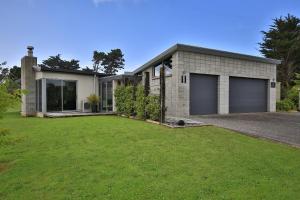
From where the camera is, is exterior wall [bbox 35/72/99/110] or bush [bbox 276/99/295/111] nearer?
exterior wall [bbox 35/72/99/110]

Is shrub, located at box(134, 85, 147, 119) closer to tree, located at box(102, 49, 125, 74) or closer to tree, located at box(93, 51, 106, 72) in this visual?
tree, located at box(102, 49, 125, 74)

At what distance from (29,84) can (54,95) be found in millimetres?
1760

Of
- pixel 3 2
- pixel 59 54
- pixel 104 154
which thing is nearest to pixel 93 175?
pixel 104 154

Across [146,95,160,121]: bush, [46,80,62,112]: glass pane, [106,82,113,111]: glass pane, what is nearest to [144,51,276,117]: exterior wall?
[146,95,160,121]: bush

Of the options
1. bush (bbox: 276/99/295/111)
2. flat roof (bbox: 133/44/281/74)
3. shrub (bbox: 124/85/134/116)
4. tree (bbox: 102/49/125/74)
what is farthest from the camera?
tree (bbox: 102/49/125/74)

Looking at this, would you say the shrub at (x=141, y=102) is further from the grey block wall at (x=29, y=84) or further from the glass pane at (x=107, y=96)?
the grey block wall at (x=29, y=84)

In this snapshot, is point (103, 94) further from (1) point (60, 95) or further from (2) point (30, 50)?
(2) point (30, 50)

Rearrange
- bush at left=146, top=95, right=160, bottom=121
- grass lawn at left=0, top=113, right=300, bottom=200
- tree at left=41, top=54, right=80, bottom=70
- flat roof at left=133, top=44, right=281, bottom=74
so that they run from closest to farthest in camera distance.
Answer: grass lawn at left=0, top=113, right=300, bottom=200 < bush at left=146, top=95, right=160, bottom=121 < flat roof at left=133, top=44, right=281, bottom=74 < tree at left=41, top=54, right=80, bottom=70

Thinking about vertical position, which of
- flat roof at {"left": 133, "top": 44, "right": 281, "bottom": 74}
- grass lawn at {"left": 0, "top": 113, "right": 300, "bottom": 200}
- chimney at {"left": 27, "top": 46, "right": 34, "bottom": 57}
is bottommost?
grass lawn at {"left": 0, "top": 113, "right": 300, "bottom": 200}

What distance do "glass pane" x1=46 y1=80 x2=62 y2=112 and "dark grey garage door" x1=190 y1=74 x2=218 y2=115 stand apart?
9.40m

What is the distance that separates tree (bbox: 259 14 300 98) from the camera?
27828 mm

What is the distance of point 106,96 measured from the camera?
699 inches

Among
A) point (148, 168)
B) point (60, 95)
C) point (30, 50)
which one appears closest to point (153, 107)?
point (148, 168)

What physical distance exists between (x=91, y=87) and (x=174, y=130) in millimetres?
11256
